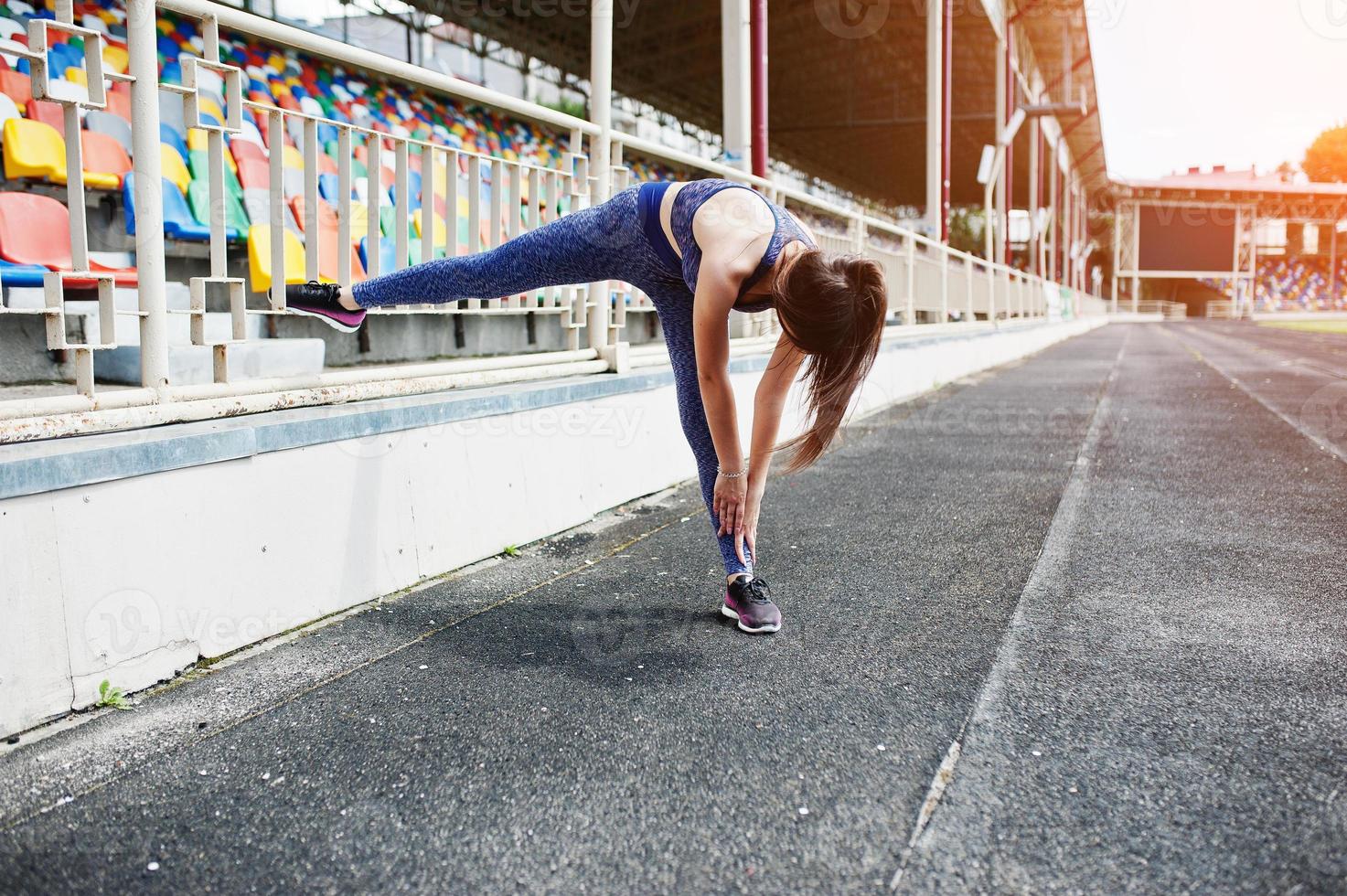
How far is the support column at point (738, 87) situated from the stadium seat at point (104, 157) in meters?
4.53

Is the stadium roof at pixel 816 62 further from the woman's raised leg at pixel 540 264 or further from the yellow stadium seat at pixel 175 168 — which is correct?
the woman's raised leg at pixel 540 264

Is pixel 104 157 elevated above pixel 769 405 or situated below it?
above

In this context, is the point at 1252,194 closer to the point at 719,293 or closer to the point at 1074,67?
the point at 1074,67

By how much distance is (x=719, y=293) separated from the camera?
224cm

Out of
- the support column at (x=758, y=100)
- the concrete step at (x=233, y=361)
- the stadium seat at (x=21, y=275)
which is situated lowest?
the concrete step at (x=233, y=361)

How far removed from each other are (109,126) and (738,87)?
4739mm

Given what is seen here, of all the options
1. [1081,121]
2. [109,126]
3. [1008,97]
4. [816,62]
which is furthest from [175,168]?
[1081,121]

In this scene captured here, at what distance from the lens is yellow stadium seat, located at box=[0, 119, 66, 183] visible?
5504mm

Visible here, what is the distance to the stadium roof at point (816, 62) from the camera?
825 inches

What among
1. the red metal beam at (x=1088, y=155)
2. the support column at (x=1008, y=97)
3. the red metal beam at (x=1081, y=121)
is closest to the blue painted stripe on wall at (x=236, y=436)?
the support column at (x=1008, y=97)

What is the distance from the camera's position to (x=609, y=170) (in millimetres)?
4359

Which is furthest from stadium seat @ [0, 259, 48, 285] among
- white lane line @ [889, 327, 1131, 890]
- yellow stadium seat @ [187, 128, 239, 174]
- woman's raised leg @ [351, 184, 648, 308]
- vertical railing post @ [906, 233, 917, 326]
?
vertical railing post @ [906, 233, 917, 326]

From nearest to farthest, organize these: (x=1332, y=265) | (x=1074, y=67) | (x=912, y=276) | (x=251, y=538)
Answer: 1. (x=251, y=538)
2. (x=912, y=276)
3. (x=1074, y=67)
4. (x=1332, y=265)

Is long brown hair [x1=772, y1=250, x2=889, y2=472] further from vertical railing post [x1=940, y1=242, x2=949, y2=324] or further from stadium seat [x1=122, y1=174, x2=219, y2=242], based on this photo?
vertical railing post [x1=940, y1=242, x2=949, y2=324]
